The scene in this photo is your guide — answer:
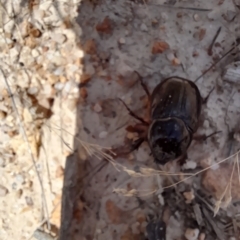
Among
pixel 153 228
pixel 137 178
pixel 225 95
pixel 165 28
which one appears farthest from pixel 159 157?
pixel 165 28

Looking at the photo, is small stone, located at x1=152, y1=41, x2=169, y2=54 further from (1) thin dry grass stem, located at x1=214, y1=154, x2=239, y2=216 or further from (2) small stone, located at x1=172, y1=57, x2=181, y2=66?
(1) thin dry grass stem, located at x1=214, y1=154, x2=239, y2=216

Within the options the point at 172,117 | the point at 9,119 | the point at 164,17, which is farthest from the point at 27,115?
the point at 164,17

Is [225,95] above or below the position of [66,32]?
below

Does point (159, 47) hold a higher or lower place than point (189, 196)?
higher

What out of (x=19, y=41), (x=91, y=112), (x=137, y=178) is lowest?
(x=137, y=178)

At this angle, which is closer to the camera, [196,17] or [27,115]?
[27,115]

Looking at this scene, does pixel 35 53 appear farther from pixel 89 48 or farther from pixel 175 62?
pixel 175 62

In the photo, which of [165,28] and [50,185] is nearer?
[50,185]

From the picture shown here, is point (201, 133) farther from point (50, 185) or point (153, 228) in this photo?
point (50, 185)
